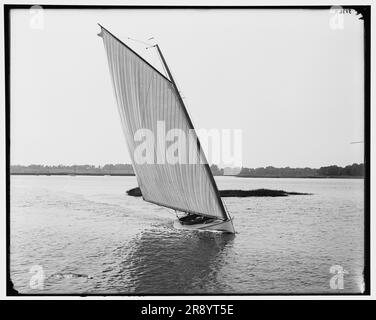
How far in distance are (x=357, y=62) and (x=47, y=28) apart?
2489 mm

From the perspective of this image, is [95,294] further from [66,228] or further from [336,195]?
[336,195]

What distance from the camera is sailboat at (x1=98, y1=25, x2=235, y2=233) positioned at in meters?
2.57

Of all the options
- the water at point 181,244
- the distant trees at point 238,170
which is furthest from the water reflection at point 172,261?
the distant trees at point 238,170

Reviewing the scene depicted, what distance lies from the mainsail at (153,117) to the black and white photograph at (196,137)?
0.02 metres

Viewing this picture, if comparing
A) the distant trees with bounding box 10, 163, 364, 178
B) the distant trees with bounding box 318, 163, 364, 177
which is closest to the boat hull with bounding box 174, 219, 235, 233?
the distant trees with bounding box 10, 163, 364, 178

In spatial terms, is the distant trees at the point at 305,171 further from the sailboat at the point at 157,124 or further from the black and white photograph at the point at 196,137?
the sailboat at the point at 157,124

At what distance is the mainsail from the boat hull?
84 mm

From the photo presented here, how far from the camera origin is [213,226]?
9.37ft

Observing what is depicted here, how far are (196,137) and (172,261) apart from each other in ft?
3.68

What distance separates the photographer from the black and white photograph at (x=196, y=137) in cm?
246

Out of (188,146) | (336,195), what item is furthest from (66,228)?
(336,195)

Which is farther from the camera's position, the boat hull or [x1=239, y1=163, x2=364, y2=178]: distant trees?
the boat hull

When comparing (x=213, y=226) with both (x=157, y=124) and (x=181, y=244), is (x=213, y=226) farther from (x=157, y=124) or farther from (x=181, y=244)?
(x=157, y=124)

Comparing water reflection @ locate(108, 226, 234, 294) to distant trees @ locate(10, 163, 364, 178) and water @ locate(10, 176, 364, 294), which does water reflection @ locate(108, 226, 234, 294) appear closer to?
water @ locate(10, 176, 364, 294)
